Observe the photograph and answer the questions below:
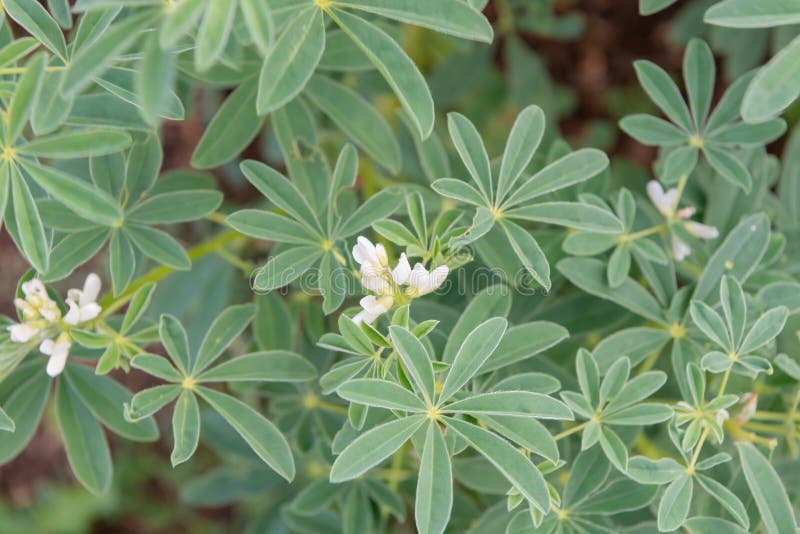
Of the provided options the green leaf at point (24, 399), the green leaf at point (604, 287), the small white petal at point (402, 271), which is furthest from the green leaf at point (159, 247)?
the green leaf at point (604, 287)

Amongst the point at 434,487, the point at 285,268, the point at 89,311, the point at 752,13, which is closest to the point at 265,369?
the point at 285,268

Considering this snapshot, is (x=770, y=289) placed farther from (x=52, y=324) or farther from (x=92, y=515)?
(x=92, y=515)

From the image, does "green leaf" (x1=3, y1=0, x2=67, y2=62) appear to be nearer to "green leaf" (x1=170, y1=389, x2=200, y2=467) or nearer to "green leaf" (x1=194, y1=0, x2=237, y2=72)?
"green leaf" (x1=194, y1=0, x2=237, y2=72)

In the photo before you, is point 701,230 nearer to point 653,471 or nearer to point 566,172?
point 566,172

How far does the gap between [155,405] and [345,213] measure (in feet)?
1.73

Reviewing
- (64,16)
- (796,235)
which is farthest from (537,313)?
(64,16)

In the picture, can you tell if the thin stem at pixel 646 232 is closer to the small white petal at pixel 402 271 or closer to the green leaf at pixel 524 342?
the green leaf at pixel 524 342

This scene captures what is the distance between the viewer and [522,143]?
1418mm

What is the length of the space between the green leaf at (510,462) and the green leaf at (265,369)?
0.34 metres

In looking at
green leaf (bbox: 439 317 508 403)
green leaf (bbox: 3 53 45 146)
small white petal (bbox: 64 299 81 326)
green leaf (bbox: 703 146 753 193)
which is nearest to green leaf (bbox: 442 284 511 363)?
green leaf (bbox: 439 317 508 403)

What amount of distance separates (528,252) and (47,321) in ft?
2.52

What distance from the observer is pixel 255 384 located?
166 cm

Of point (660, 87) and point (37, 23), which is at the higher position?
point (37, 23)

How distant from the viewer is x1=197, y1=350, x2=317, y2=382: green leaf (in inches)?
57.5
